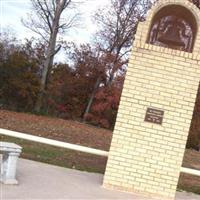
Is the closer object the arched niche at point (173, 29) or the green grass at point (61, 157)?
the arched niche at point (173, 29)

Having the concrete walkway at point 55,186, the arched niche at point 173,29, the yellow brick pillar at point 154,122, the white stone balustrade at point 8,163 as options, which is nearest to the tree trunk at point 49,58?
the concrete walkway at point 55,186

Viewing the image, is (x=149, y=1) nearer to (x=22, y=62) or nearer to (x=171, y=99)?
(x=22, y=62)

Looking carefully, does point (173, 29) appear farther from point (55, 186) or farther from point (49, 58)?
point (49, 58)

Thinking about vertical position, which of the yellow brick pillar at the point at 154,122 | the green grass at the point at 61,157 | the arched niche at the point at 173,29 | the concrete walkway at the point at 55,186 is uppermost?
the arched niche at the point at 173,29

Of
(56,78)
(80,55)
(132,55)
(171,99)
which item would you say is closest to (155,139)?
(171,99)

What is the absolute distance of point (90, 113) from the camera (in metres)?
36.5

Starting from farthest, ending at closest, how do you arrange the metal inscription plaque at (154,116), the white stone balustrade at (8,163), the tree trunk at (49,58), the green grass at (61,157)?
the tree trunk at (49,58) < the green grass at (61,157) < the metal inscription plaque at (154,116) < the white stone balustrade at (8,163)

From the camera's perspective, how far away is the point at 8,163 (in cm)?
843

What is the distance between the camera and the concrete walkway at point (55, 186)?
802 centimetres

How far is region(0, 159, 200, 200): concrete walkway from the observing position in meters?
8.02

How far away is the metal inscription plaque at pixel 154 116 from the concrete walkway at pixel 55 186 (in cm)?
128

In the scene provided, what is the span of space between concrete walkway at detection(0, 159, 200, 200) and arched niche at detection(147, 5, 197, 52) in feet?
8.93

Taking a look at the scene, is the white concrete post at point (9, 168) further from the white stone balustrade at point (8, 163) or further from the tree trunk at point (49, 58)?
the tree trunk at point (49, 58)

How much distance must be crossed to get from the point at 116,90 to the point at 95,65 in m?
3.03
